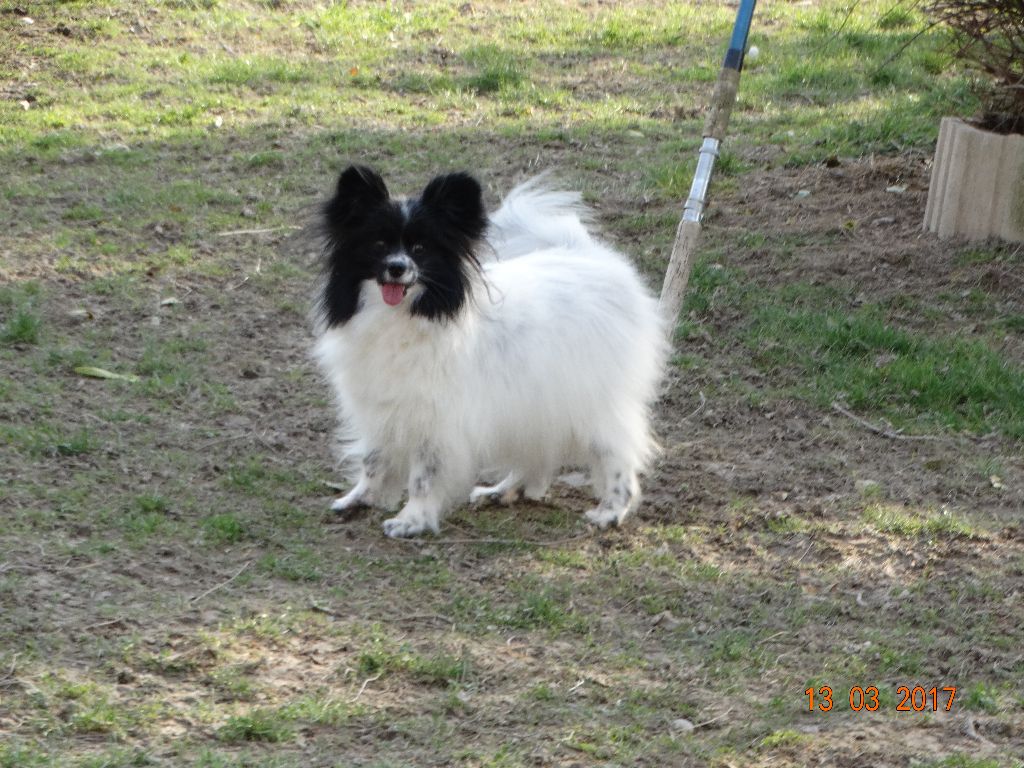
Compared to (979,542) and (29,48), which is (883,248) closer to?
(979,542)

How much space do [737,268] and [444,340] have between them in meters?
3.12

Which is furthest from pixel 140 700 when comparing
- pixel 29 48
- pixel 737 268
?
pixel 29 48

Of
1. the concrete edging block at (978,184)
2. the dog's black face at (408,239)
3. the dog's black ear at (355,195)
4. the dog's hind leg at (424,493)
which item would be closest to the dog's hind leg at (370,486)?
the dog's hind leg at (424,493)

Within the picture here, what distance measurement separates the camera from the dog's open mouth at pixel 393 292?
4.84m

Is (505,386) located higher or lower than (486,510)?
higher

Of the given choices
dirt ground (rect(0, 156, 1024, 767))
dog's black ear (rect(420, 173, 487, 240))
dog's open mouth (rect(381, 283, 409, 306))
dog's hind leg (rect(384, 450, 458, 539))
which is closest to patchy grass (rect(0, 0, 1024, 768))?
dirt ground (rect(0, 156, 1024, 767))

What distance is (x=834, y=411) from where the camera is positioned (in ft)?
21.2

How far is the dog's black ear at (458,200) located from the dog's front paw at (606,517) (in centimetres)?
118

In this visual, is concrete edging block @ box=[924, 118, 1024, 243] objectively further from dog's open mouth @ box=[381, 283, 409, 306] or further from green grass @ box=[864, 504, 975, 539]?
dog's open mouth @ box=[381, 283, 409, 306]

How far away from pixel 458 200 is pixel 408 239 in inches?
9.1

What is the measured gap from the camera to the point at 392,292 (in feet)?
15.9

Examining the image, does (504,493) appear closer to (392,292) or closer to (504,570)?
(504,570)
